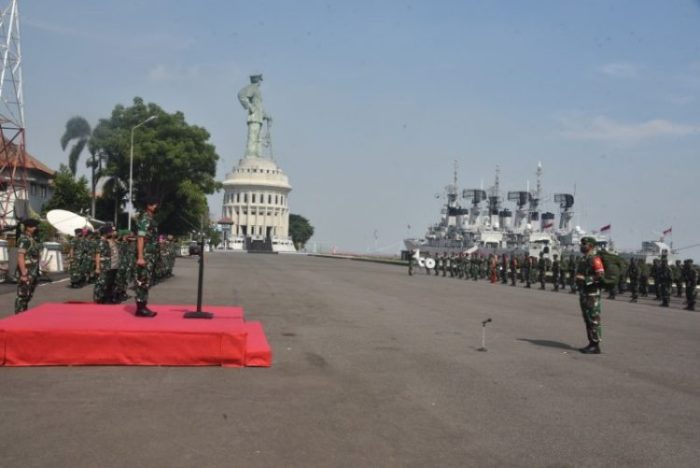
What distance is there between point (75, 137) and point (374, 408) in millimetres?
53653

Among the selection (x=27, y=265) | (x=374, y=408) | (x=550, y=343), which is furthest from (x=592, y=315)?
(x=27, y=265)

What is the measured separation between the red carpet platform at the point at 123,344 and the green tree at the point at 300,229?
167 meters

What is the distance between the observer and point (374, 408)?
691cm

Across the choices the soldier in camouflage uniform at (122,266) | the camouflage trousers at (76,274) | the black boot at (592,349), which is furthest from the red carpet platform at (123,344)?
the camouflage trousers at (76,274)

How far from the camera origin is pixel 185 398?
23.1 feet

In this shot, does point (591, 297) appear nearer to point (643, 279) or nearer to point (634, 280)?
point (634, 280)

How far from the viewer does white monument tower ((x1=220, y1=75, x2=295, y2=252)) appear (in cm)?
14975

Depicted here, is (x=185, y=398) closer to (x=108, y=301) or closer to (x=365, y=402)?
(x=365, y=402)

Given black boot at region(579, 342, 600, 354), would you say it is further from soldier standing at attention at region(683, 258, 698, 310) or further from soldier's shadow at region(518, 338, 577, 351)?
soldier standing at attention at region(683, 258, 698, 310)

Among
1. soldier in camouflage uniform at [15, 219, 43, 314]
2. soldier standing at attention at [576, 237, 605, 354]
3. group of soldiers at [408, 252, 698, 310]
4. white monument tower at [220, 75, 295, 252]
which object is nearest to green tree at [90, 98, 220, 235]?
group of soldiers at [408, 252, 698, 310]

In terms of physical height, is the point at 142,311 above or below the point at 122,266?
below

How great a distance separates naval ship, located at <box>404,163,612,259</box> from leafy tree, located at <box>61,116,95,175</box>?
171 ft

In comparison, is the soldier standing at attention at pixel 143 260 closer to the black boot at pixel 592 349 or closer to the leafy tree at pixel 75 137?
the black boot at pixel 592 349

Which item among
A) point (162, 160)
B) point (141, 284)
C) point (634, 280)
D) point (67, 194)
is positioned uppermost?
point (162, 160)
